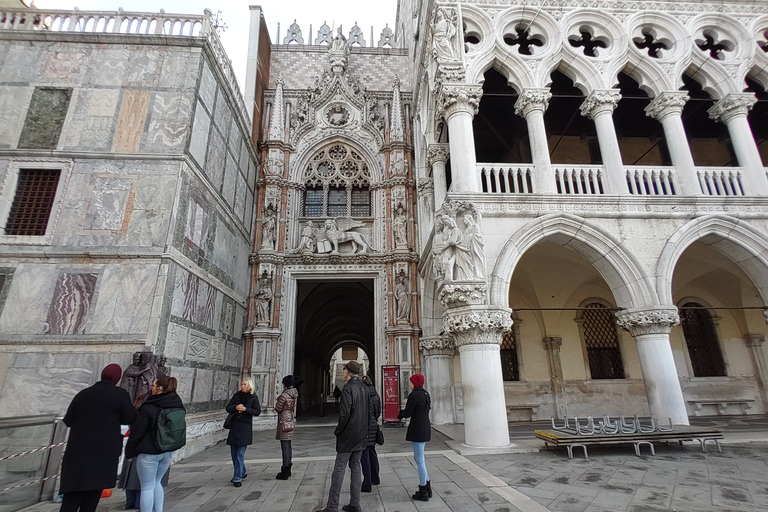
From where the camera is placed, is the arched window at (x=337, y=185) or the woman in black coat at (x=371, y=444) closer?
the woman in black coat at (x=371, y=444)

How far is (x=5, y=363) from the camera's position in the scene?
795 centimetres

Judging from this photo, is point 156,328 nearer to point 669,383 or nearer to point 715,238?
point 669,383

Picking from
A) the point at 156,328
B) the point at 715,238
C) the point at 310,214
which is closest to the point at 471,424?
the point at 156,328

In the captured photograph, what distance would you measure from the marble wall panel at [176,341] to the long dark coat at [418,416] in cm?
564

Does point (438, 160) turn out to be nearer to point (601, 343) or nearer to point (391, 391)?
point (391, 391)

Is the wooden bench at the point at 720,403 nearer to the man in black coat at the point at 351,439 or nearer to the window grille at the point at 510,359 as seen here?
Result: the window grille at the point at 510,359

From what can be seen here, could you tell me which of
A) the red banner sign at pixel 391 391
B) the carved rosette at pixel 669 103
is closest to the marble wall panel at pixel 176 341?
the red banner sign at pixel 391 391

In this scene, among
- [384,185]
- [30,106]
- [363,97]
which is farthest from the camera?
[363,97]

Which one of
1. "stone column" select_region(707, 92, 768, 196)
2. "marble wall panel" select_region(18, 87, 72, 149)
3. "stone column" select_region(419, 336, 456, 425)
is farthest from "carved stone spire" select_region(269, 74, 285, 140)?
"stone column" select_region(707, 92, 768, 196)

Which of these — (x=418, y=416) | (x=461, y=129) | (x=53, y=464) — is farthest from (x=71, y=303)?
(x=461, y=129)

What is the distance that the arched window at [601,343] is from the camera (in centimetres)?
1397

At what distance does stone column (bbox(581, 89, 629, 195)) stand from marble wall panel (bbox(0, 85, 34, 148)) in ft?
46.8

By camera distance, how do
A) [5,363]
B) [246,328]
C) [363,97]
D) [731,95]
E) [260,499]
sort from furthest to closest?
[363,97]
[246,328]
[731,95]
[5,363]
[260,499]

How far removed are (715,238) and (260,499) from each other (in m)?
11.7
